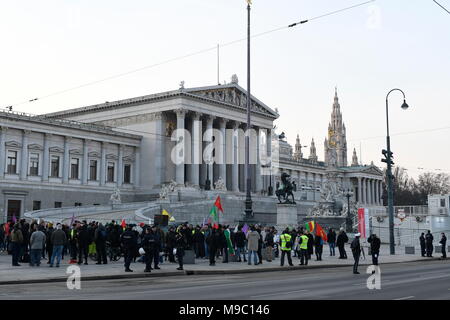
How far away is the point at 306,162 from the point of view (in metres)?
136

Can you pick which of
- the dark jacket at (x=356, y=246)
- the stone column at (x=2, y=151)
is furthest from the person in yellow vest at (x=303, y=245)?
the stone column at (x=2, y=151)

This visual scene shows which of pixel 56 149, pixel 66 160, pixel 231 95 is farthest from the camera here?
pixel 231 95

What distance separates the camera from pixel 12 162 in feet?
220

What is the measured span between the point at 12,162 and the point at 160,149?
20486mm

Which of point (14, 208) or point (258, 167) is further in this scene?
point (258, 167)

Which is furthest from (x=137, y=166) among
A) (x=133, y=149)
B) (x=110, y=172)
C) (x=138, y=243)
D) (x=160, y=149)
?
(x=138, y=243)

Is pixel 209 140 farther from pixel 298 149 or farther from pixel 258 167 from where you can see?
pixel 298 149

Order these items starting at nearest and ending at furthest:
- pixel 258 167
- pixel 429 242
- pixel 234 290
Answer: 1. pixel 234 290
2. pixel 429 242
3. pixel 258 167

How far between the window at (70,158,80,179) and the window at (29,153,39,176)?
522 cm

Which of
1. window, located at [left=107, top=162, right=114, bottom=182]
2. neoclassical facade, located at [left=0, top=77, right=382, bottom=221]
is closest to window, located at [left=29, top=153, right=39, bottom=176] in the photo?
neoclassical facade, located at [left=0, top=77, right=382, bottom=221]

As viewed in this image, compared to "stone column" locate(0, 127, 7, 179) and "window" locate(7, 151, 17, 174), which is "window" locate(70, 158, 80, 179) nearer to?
"window" locate(7, 151, 17, 174)

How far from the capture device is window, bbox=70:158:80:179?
243ft
